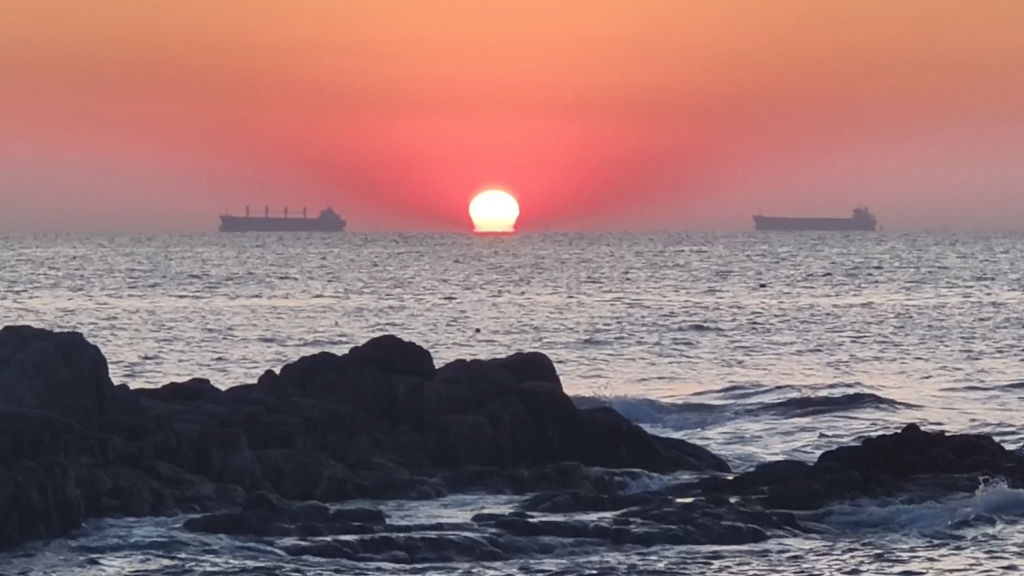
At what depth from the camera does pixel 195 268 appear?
413 feet

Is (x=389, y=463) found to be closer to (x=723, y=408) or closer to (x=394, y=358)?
(x=394, y=358)

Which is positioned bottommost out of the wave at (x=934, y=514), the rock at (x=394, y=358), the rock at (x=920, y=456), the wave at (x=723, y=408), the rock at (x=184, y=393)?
the wave at (x=723, y=408)

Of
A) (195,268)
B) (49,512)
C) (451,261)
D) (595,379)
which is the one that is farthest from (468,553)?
(451,261)

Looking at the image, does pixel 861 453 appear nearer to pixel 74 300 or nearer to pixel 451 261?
pixel 74 300

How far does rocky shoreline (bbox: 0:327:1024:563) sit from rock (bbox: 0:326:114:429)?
0.04m

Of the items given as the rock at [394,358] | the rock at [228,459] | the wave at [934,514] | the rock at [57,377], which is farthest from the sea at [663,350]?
the rock at [394,358]

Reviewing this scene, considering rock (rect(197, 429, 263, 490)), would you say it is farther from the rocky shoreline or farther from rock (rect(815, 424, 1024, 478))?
rock (rect(815, 424, 1024, 478))

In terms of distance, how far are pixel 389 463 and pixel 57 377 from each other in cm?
616

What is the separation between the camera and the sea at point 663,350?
832 inches

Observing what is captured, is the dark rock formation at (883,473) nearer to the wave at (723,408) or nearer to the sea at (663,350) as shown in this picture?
the sea at (663,350)

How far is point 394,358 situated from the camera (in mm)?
30953

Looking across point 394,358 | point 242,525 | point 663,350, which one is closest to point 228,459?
point 242,525

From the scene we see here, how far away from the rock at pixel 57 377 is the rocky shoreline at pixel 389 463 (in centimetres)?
4

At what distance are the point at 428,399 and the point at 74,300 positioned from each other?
5538 cm
